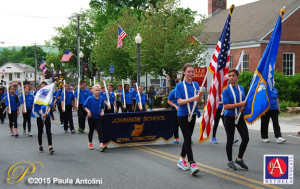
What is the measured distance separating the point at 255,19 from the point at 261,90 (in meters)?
30.7

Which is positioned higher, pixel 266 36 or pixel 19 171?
pixel 266 36

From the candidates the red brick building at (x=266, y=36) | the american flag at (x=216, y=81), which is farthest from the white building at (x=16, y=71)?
the american flag at (x=216, y=81)

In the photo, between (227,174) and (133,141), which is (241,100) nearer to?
(227,174)

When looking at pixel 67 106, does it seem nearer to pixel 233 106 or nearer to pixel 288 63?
pixel 233 106

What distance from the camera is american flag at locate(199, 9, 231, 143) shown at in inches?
277

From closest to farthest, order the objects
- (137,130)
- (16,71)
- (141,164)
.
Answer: (141,164), (137,130), (16,71)

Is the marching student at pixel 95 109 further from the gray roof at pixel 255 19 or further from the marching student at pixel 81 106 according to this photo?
the gray roof at pixel 255 19

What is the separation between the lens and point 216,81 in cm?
721

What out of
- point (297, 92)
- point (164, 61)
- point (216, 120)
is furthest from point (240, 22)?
point (216, 120)

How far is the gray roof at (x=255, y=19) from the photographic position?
32344 millimetres

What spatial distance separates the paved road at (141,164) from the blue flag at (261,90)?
1.13 m

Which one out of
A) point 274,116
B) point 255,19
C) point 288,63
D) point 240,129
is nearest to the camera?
point 240,129

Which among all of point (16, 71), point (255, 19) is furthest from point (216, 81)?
point (16, 71)

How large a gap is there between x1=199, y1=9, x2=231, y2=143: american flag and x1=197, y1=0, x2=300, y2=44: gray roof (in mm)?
25682
